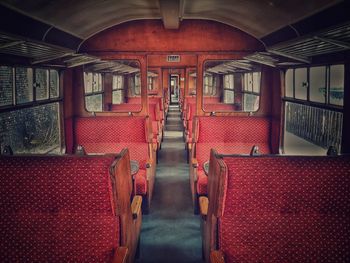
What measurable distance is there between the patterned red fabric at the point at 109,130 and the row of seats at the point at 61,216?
268 cm

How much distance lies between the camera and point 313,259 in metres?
2.22

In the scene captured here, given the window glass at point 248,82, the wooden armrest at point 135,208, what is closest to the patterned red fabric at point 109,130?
the wooden armrest at point 135,208

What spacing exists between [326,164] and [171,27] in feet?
10.8

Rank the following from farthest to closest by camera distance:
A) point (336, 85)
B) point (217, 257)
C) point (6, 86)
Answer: point (336, 85) → point (6, 86) → point (217, 257)

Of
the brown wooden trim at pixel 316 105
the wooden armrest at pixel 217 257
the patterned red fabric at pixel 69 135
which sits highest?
the brown wooden trim at pixel 316 105

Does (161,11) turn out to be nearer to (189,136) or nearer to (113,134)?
(113,134)

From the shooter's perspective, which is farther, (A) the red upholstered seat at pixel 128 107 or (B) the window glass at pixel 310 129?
(A) the red upholstered seat at pixel 128 107

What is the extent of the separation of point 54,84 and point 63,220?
2814 millimetres

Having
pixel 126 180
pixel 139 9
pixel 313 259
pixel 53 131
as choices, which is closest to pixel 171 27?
pixel 139 9

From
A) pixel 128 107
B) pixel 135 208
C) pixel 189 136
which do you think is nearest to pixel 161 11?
pixel 135 208

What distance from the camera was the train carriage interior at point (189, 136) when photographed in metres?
2.22

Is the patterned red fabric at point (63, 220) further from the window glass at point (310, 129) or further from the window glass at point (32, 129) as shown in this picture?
the window glass at point (310, 129)

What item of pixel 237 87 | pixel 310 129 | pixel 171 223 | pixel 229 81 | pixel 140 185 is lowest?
pixel 171 223

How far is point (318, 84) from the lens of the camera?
3.86m
